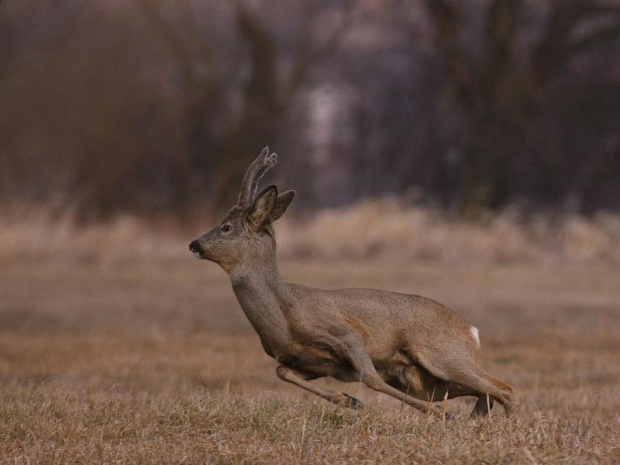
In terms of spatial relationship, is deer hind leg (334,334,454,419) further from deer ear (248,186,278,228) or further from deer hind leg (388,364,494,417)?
deer ear (248,186,278,228)

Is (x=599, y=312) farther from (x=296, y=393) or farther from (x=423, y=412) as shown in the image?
(x=423, y=412)

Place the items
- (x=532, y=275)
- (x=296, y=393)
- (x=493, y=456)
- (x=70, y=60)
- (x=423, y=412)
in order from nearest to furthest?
1. (x=493, y=456)
2. (x=423, y=412)
3. (x=296, y=393)
4. (x=532, y=275)
5. (x=70, y=60)

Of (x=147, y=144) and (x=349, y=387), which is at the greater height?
(x=147, y=144)

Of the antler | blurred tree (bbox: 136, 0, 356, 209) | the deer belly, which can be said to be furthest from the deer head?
blurred tree (bbox: 136, 0, 356, 209)

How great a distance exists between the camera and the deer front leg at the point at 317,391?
19.0 ft

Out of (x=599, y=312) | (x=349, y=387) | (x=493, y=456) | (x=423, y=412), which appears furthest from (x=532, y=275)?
(x=493, y=456)

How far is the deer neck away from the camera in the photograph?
18.9 feet

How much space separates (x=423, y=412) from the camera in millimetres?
5895

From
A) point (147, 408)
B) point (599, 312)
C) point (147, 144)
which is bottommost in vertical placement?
point (147, 408)

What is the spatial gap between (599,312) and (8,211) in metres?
10.6

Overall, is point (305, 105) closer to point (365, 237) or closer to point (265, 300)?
point (365, 237)

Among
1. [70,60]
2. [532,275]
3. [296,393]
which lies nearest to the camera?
[296,393]

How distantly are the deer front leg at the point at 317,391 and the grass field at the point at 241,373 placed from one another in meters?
0.09

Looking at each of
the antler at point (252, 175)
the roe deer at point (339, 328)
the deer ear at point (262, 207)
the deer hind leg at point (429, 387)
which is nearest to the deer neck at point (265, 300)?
the roe deer at point (339, 328)
